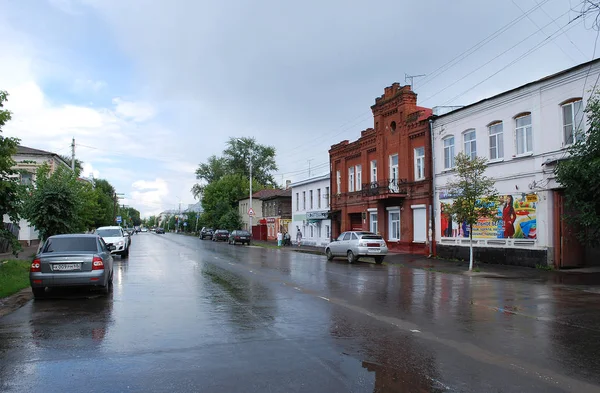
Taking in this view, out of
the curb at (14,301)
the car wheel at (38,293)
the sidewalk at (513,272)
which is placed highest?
the car wheel at (38,293)

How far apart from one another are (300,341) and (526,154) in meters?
18.0

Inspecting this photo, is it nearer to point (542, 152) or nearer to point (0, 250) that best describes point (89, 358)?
point (542, 152)

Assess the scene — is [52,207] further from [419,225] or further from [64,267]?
[419,225]

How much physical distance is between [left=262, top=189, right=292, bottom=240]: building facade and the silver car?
29452 mm

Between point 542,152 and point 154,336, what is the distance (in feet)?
61.5

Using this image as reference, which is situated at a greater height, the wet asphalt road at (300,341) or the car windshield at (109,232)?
the car windshield at (109,232)

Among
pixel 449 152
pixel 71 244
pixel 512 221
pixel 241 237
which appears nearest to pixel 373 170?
pixel 449 152

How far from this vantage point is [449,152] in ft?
88.2

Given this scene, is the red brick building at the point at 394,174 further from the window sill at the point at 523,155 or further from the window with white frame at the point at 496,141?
the window sill at the point at 523,155

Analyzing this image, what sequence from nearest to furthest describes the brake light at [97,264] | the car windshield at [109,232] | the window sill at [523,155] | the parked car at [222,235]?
the brake light at [97,264] → the window sill at [523,155] → the car windshield at [109,232] → the parked car at [222,235]

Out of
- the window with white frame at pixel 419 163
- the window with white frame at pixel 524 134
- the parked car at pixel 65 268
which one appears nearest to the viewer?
the parked car at pixel 65 268

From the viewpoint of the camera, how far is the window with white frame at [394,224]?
31464 millimetres

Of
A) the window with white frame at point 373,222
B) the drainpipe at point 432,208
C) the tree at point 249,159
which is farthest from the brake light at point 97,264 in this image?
the tree at point 249,159

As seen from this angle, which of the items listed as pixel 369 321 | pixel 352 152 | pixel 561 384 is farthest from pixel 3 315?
pixel 352 152
